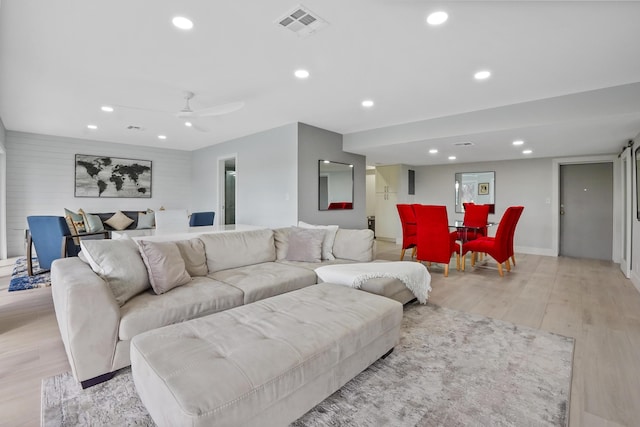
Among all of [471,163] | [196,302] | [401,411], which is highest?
[471,163]

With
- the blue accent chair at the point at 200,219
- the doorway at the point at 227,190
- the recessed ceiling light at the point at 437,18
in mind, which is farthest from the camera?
the doorway at the point at 227,190

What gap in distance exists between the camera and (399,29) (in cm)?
233

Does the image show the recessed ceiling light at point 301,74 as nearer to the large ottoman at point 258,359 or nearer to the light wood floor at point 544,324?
the large ottoman at point 258,359

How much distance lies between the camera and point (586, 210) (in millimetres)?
6234

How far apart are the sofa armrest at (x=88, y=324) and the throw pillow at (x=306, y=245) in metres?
1.90

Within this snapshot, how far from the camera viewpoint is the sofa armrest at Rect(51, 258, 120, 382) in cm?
177

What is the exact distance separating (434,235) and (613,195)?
410 centimetres

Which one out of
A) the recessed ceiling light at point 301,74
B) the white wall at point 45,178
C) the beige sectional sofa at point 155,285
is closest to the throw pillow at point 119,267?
the beige sectional sofa at point 155,285

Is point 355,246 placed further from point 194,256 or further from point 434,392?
point 434,392

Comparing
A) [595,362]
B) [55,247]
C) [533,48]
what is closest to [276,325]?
[595,362]

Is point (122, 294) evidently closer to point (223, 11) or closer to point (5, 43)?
point (223, 11)

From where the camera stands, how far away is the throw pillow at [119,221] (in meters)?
6.28

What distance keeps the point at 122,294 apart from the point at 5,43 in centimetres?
235

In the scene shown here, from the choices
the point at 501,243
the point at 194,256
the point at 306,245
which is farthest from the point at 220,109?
the point at 501,243
